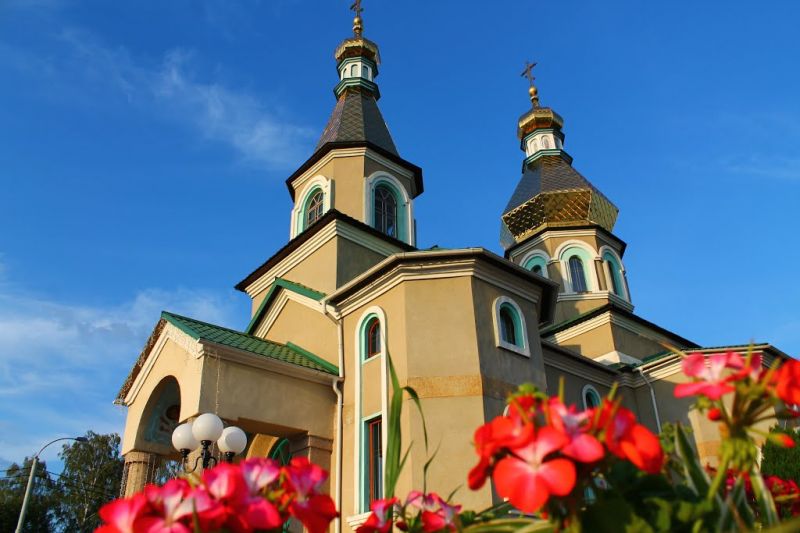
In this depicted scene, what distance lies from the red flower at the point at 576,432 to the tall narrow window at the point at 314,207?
14.4 m

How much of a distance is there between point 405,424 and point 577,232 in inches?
543

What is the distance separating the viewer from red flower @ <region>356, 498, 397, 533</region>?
6.70ft

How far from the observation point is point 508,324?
1133cm

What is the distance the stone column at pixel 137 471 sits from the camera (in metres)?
10.6

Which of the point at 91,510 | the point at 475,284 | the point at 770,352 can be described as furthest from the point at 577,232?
the point at 91,510

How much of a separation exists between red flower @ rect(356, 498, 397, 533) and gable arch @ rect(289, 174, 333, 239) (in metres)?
13.4

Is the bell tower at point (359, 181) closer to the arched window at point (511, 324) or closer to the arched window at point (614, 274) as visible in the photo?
the arched window at point (511, 324)

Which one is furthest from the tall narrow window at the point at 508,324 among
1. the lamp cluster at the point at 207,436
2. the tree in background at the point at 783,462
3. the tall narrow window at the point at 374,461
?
the tree in background at the point at 783,462

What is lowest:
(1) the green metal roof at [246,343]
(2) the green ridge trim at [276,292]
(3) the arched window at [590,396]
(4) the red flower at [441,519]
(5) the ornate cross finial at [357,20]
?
(4) the red flower at [441,519]

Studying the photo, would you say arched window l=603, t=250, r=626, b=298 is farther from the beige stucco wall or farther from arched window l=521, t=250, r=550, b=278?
the beige stucco wall

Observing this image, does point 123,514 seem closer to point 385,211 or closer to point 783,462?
point 783,462

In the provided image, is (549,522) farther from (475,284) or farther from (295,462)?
(475,284)

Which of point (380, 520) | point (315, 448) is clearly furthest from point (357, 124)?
point (380, 520)

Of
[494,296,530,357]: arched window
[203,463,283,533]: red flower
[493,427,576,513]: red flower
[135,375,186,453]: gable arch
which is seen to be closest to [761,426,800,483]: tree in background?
[493,427,576,513]: red flower
